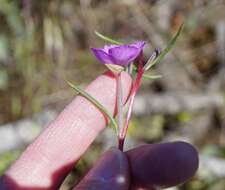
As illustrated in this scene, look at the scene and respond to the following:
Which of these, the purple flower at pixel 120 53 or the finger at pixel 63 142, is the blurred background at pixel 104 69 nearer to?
the finger at pixel 63 142

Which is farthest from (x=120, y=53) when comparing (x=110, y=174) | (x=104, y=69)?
(x=104, y=69)

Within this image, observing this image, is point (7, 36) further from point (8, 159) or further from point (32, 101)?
point (8, 159)

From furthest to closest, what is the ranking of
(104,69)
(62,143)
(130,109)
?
(104,69), (62,143), (130,109)

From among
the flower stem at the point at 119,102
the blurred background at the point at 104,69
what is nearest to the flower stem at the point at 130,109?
the flower stem at the point at 119,102

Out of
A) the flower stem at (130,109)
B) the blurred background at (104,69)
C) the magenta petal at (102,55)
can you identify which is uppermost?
the magenta petal at (102,55)

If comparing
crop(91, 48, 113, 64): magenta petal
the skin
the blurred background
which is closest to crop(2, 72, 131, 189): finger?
the skin

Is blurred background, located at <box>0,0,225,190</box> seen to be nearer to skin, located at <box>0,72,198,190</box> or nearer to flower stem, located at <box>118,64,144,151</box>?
skin, located at <box>0,72,198,190</box>

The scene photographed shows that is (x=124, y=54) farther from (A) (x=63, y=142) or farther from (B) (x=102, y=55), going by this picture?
(A) (x=63, y=142)
